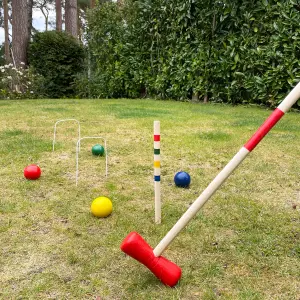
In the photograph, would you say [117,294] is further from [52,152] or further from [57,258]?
[52,152]

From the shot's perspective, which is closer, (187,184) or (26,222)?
(26,222)

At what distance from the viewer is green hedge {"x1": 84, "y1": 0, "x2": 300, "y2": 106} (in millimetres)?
7648

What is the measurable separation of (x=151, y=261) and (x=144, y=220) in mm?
772

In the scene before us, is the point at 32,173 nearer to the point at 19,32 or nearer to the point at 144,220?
the point at 144,220

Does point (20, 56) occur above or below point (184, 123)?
above

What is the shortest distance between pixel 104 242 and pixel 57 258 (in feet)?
1.09

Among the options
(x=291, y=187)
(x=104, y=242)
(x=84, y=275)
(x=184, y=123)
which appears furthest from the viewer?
(x=184, y=123)

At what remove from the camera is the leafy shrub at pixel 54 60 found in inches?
500

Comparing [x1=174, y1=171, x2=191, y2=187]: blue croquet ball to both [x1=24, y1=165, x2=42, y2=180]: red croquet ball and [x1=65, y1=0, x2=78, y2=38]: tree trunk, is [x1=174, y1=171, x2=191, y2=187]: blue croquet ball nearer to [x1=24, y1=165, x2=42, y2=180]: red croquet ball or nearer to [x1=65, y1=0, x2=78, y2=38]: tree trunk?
[x1=24, y1=165, x2=42, y2=180]: red croquet ball

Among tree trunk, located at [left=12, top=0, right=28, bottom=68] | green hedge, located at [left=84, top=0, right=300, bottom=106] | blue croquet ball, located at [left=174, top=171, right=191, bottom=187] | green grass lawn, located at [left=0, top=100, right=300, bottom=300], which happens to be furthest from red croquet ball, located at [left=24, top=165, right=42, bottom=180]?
tree trunk, located at [left=12, top=0, right=28, bottom=68]

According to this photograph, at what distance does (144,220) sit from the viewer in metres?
2.73

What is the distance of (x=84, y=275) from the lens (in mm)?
2037

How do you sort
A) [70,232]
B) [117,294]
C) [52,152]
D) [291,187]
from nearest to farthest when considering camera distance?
[117,294] → [70,232] → [291,187] → [52,152]

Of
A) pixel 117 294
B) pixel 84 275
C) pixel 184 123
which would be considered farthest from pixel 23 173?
pixel 184 123
